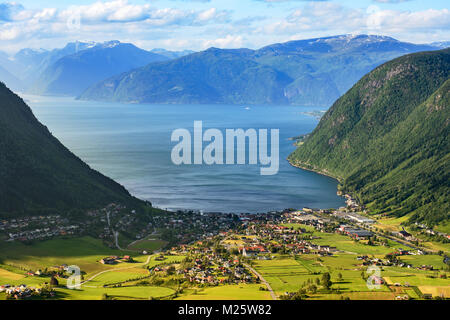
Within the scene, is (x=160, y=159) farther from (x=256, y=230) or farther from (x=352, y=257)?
(x=352, y=257)

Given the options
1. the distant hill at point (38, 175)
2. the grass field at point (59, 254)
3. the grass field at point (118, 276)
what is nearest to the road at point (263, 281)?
the grass field at point (118, 276)

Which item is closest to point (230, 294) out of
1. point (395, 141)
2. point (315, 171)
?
point (395, 141)

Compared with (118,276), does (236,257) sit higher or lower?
higher

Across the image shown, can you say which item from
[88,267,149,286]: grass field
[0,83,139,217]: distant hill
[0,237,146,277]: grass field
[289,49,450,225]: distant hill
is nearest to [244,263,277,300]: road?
[88,267,149,286]: grass field

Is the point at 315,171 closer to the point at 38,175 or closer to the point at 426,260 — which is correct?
the point at 426,260

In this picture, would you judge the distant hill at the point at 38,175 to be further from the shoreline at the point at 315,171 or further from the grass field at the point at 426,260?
the shoreline at the point at 315,171
